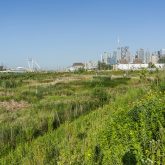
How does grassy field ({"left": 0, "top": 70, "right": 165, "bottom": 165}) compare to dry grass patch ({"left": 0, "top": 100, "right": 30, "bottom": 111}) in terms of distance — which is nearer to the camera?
grassy field ({"left": 0, "top": 70, "right": 165, "bottom": 165})

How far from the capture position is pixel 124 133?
6762mm

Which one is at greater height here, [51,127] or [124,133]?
[124,133]

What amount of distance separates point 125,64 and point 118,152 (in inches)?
3819

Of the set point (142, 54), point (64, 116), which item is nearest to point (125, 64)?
point (142, 54)

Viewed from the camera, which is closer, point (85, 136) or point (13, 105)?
point (85, 136)

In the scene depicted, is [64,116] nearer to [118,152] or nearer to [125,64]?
[118,152]

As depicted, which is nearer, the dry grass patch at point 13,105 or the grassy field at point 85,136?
the grassy field at point 85,136

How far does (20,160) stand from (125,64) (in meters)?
94.6

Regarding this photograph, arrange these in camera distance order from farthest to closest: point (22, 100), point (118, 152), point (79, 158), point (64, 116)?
point (22, 100) → point (64, 116) → point (79, 158) → point (118, 152)

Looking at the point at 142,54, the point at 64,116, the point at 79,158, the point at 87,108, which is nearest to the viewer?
Result: the point at 79,158

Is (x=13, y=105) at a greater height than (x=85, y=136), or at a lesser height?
lesser

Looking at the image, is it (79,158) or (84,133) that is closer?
(79,158)

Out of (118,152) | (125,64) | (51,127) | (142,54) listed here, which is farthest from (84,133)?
(142,54)

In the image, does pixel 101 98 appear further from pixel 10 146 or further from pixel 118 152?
pixel 118 152
